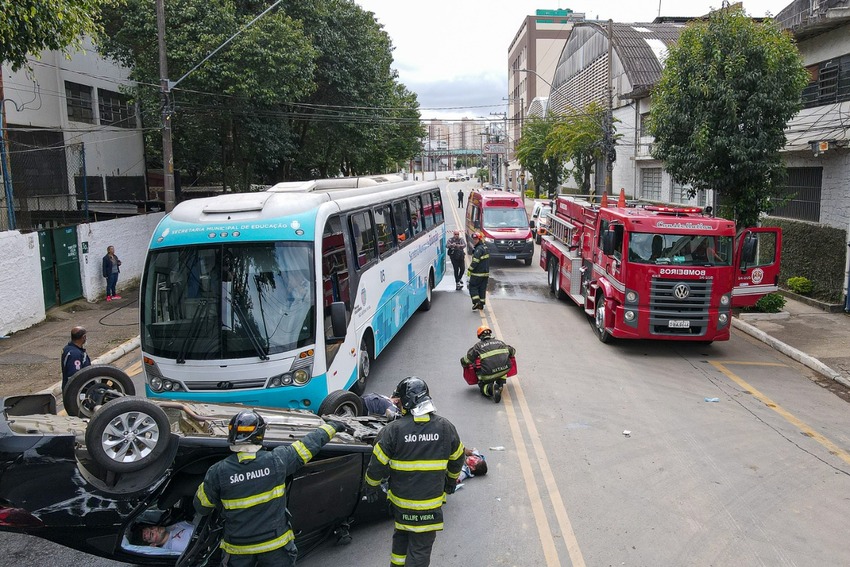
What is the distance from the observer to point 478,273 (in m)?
16.2

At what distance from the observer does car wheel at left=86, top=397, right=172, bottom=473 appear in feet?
16.1

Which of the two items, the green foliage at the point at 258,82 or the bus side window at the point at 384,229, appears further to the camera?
the green foliage at the point at 258,82

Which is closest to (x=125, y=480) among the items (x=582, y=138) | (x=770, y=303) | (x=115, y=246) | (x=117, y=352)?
(x=117, y=352)

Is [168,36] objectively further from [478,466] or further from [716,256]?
[478,466]

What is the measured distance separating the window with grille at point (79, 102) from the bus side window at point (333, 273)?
23.2 metres

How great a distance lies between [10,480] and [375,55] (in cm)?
2947

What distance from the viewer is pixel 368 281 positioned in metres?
10.6

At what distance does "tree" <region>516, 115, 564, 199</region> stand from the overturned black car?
134ft

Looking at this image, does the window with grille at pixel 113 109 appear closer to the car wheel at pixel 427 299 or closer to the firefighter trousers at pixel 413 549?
the car wheel at pixel 427 299

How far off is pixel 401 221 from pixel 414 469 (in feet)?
31.5

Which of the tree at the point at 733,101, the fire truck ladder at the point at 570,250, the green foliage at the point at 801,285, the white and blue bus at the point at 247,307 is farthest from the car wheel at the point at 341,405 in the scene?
the green foliage at the point at 801,285

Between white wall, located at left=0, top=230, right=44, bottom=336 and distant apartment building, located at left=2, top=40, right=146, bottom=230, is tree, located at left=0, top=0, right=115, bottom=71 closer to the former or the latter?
white wall, located at left=0, top=230, right=44, bottom=336

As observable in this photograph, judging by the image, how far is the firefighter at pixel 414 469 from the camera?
4.84m

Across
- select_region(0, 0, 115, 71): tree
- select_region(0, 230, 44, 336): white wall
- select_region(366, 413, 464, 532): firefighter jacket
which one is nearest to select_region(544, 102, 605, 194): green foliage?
select_region(0, 230, 44, 336): white wall
